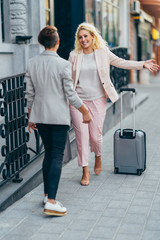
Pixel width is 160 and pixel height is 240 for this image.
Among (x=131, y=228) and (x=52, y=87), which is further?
(x=52, y=87)

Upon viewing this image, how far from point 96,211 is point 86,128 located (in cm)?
129

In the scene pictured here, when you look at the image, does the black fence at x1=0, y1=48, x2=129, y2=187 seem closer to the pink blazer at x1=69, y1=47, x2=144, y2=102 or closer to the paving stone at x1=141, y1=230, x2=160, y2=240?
the pink blazer at x1=69, y1=47, x2=144, y2=102

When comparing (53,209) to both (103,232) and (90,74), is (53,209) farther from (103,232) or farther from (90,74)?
(90,74)

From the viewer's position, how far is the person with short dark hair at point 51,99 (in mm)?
4309

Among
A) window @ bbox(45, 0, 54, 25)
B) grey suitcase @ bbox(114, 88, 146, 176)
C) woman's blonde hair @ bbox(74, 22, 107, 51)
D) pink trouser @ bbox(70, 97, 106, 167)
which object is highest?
window @ bbox(45, 0, 54, 25)

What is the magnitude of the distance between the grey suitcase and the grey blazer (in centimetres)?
173

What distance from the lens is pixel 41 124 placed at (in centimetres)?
446

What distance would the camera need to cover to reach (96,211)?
4688 mm

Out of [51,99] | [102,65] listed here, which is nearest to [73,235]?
[51,99]

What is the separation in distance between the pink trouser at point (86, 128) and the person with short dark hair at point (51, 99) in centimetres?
114

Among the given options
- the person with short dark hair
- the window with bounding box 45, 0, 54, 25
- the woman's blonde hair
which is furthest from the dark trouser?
the window with bounding box 45, 0, 54, 25

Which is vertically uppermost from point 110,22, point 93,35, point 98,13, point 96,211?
point 98,13

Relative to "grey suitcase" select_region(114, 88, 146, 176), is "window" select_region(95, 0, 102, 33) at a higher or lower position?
higher

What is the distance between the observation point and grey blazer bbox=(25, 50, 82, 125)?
430 cm
